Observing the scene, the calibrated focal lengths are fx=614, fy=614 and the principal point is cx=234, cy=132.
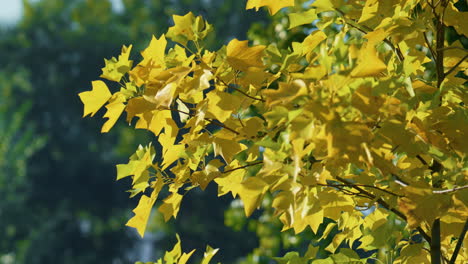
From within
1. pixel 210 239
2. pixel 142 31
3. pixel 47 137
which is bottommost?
pixel 210 239

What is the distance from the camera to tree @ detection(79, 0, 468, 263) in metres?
0.89

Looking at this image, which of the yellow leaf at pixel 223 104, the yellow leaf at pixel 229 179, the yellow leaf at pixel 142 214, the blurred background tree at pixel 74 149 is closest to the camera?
the yellow leaf at pixel 223 104

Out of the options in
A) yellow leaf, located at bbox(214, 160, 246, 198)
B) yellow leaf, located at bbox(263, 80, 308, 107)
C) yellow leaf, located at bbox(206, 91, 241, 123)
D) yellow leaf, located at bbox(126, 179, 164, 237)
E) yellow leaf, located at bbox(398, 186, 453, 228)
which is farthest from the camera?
yellow leaf, located at bbox(214, 160, 246, 198)

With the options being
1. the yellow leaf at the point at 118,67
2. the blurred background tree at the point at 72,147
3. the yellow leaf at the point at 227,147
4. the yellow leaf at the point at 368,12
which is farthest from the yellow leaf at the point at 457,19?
the blurred background tree at the point at 72,147

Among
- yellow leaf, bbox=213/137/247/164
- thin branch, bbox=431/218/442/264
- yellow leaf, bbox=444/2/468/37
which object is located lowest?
thin branch, bbox=431/218/442/264

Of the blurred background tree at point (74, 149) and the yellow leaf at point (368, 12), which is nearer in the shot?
the yellow leaf at point (368, 12)

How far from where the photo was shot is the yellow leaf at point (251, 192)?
0.95 m

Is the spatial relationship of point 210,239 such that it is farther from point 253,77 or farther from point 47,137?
point 253,77

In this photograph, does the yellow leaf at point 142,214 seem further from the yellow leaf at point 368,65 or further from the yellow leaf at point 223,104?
the yellow leaf at point 368,65

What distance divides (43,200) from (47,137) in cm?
174

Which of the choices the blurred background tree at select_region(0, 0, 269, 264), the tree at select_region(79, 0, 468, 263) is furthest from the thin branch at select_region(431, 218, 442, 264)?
the blurred background tree at select_region(0, 0, 269, 264)

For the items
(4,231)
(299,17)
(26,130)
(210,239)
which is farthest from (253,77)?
(26,130)

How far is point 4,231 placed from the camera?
1563cm

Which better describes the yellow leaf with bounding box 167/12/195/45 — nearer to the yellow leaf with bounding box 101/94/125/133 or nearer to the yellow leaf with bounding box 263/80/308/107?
the yellow leaf with bounding box 101/94/125/133
